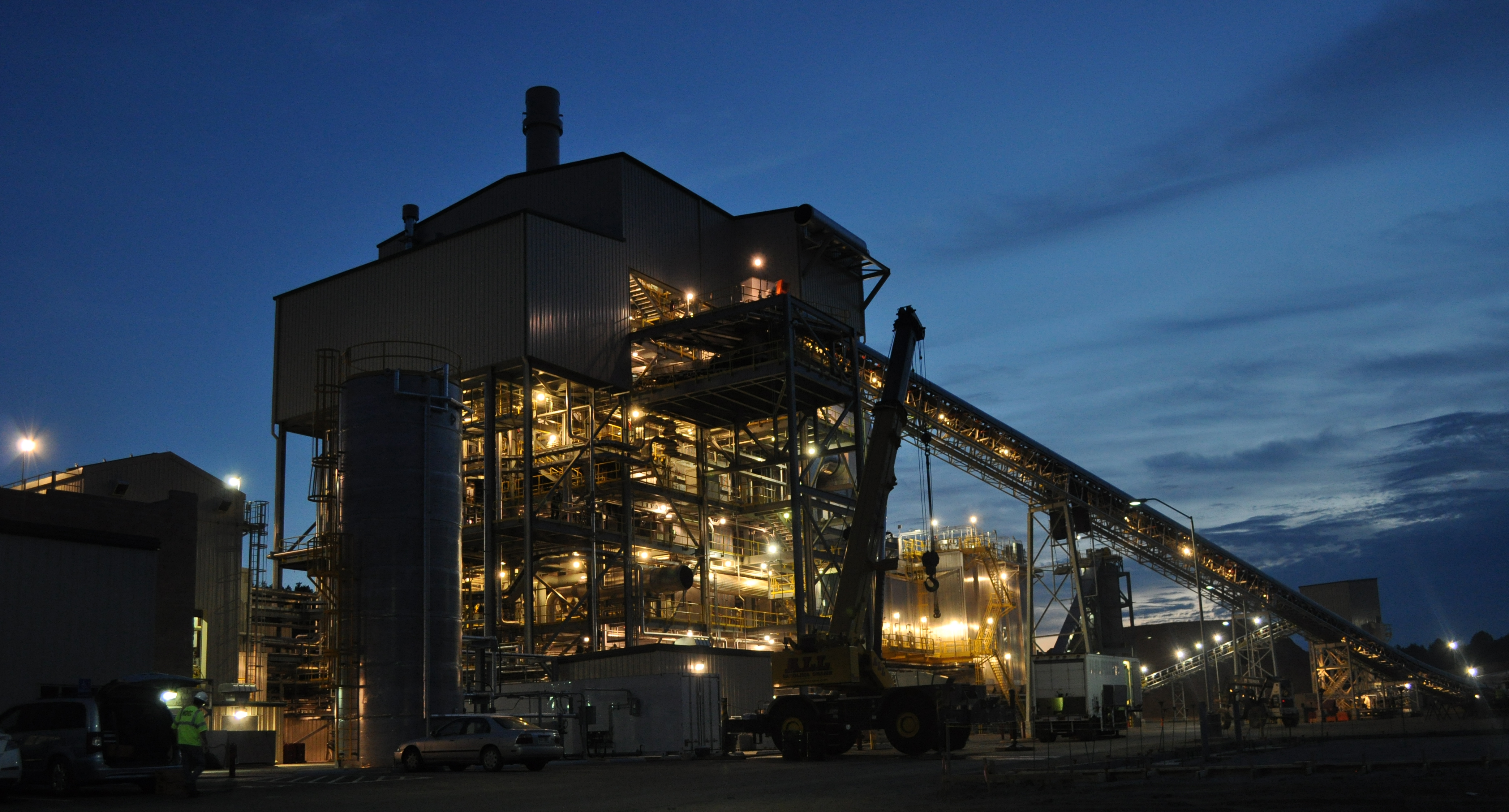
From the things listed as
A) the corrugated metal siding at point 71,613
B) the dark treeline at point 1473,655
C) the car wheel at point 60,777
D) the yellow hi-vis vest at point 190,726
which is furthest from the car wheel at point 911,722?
the dark treeline at point 1473,655

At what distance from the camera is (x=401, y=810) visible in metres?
16.7

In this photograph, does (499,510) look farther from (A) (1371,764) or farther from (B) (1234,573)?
(B) (1234,573)

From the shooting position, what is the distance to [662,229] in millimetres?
51000


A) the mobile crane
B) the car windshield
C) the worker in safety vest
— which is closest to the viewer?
the worker in safety vest

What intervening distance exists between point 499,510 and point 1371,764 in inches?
1223

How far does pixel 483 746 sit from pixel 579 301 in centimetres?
2270

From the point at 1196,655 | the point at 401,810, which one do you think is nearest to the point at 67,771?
the point at 401,810

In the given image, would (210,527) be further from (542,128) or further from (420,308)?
(542,128)

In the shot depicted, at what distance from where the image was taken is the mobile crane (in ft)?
92.7

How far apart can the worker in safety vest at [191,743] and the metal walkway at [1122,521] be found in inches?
1031

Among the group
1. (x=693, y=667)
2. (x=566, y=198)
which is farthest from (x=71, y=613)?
(x=566, y=198)

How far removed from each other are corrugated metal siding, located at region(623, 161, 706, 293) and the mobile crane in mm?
20105

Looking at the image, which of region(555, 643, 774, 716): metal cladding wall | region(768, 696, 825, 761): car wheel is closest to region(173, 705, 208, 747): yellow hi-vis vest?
region(768, 696, 825, 761): car wheel

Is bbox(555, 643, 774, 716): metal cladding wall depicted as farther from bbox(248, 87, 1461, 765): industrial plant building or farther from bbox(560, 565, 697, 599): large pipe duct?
bbox(560, 565, 697, 599): large pipe duct
